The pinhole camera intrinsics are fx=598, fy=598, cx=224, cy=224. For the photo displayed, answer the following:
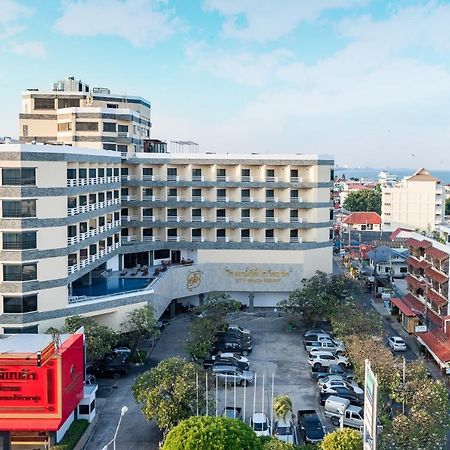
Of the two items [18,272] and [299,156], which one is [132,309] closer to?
[18,272]

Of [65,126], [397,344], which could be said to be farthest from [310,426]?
[65,126]

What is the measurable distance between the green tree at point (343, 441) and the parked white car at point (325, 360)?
14.6 m

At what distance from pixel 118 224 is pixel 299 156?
16356 millimetres

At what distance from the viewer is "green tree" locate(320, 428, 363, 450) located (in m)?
22.4

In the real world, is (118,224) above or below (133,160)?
below

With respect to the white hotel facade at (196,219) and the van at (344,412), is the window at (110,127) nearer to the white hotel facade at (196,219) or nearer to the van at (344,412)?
the white hotel facade at (196,219)

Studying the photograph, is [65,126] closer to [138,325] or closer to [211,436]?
[138,325]

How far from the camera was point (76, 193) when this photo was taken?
123 ft

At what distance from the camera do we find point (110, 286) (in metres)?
42.0

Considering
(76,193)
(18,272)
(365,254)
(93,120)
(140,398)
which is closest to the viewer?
(140,398)

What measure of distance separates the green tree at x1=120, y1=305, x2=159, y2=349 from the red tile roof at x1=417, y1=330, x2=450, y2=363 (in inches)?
685

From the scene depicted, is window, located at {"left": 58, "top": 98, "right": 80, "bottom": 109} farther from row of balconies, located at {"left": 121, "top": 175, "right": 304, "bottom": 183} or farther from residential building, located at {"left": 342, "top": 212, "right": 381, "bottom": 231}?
residential building, located at {"left": 342, "top": 212, "right": 381, "bottom": 231}

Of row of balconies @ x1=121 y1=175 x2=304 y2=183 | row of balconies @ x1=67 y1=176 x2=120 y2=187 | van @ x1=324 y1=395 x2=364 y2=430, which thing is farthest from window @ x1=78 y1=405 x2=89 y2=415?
row of balconies @ x1=121 y1=175 x2=304 y2=183

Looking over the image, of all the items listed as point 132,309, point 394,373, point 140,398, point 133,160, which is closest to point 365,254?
point 133,160
